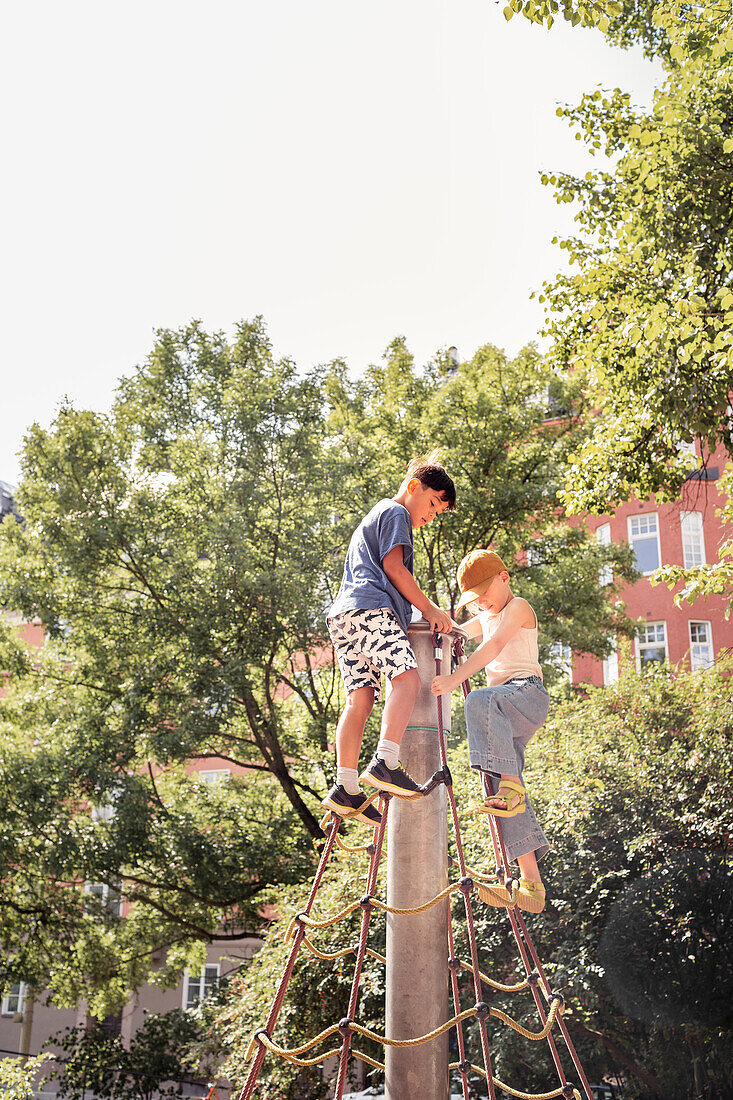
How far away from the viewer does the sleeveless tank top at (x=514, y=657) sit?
430 cm

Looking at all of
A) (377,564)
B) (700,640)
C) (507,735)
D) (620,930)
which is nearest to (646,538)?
(700,640)

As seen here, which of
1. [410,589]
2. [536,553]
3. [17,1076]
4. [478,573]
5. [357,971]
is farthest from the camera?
[536,553]

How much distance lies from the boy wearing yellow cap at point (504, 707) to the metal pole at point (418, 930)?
0.91 ft

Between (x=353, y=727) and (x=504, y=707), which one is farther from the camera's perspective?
(x=504, y=707)

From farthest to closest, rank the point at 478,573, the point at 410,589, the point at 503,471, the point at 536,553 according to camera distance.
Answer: the point at 536,553 → the point at 503,471 → the point at 478,573 → the point at 410,589

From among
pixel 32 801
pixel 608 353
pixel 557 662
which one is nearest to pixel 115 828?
pixel 32 801

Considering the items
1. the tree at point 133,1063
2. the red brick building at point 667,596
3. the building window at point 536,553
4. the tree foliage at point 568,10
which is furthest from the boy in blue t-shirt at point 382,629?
the red brick building at point 667,596

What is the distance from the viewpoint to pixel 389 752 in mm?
3539

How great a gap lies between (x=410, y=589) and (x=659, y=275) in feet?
21.7

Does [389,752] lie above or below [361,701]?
below

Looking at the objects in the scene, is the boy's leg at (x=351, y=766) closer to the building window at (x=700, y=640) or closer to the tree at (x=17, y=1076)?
the tree at (x=17, y=1076)

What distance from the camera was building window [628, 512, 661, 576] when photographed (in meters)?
27.3

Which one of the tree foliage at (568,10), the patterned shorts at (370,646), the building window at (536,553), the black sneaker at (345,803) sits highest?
the building window at (536,553)

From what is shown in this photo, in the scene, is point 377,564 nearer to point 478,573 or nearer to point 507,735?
point 478,573
